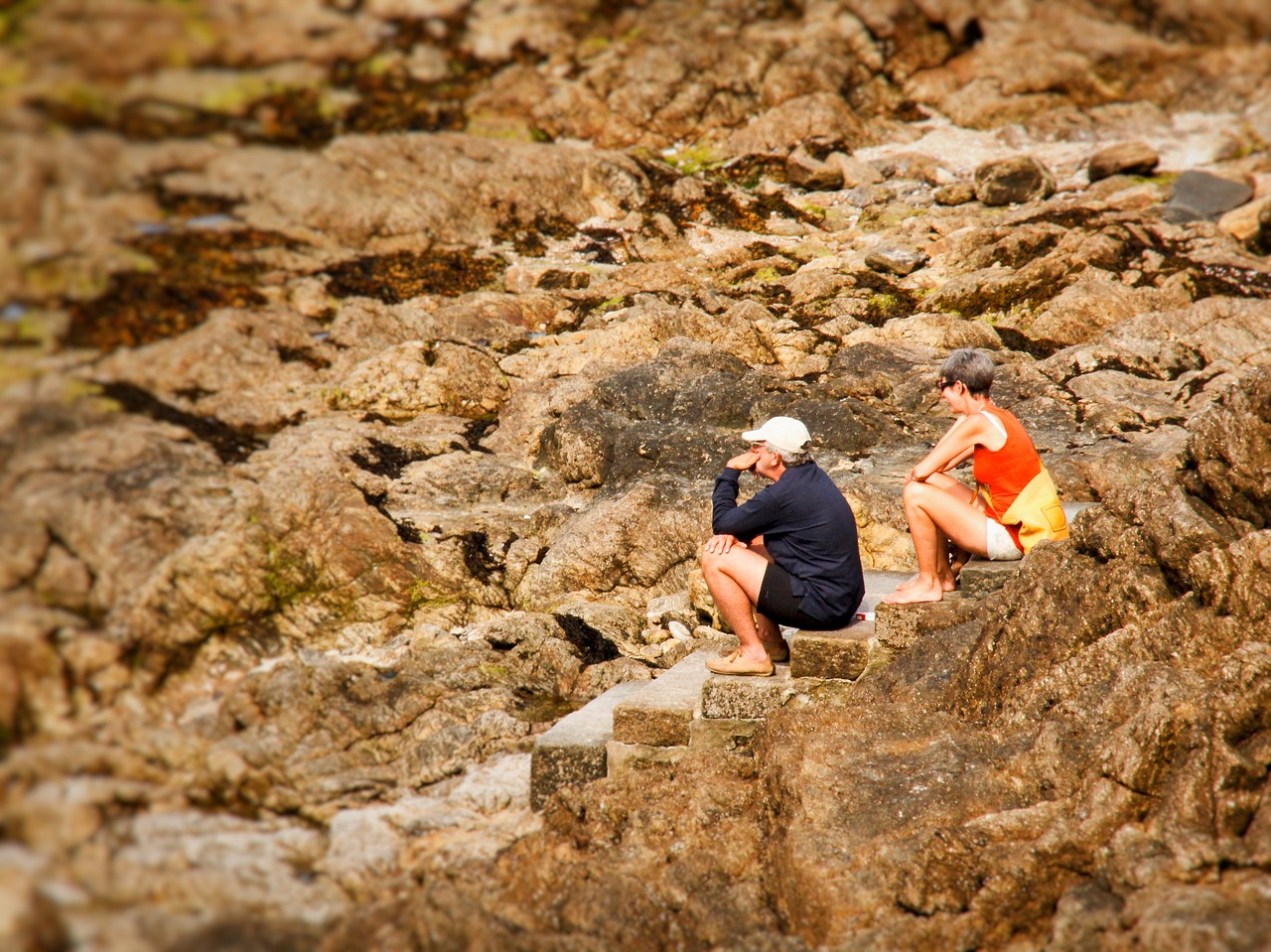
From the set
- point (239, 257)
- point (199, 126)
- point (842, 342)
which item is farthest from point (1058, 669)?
point (239, 257)

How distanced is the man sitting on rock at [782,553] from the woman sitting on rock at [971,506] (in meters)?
0.61

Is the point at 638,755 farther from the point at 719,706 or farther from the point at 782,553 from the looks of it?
the point at 782,553

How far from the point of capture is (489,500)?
38.8 ft

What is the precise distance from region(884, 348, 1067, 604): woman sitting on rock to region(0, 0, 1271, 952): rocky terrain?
27.8 inches

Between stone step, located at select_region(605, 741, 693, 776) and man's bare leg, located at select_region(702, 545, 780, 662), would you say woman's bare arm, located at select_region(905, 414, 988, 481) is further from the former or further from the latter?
stone step, located at select_region(605, 741, 693, 776)

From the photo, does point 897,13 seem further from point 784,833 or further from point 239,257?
point 784,833

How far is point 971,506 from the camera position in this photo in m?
7.58

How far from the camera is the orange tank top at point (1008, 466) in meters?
7.45

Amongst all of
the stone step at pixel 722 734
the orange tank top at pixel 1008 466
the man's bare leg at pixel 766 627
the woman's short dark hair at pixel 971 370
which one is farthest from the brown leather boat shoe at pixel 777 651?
the woman's short dark hair at pixel 971 370

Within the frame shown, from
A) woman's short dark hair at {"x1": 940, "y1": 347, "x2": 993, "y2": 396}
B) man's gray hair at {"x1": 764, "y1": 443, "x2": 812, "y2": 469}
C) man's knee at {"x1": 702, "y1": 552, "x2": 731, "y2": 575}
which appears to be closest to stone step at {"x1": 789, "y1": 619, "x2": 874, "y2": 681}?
man's knee at {"x1": 702, "y1": 552, "x2": 731, "y2": 575}

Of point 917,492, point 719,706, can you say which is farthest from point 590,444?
point 719,706

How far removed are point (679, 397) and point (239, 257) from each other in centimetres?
548

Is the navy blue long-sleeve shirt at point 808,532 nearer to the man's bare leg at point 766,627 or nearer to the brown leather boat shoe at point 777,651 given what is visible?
the man's bare leg at point 766,627

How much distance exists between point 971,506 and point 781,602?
171cm
